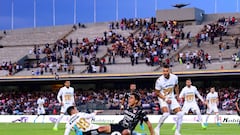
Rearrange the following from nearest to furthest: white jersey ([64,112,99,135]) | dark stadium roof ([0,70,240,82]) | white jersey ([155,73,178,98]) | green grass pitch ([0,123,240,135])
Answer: white jersey ([64,112,99,135])
white jersey ([155,73,178,98])
green grass pitch ([0,123,240,135])
dark stadium roof ([0,70,240,82])

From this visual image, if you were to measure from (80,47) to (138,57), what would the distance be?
31.1ft

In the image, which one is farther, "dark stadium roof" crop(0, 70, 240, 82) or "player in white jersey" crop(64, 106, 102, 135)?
"dark stadium roof" crop(0, 70, 240, 82)

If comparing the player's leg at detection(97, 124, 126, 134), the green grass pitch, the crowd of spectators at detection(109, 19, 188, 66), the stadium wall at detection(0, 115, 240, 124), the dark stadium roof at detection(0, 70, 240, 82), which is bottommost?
the stadium wall at detection(0, 115, 240, 124)

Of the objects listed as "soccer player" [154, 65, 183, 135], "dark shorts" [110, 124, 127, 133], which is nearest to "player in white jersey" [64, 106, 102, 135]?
"dark shorts" [110, 124, 127, 133]

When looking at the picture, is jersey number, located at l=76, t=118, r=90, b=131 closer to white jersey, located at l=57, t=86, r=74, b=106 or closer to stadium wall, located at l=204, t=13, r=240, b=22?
white jersey, located at l=57, t=86, r=74, b=106

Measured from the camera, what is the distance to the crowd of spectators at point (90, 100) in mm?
50375

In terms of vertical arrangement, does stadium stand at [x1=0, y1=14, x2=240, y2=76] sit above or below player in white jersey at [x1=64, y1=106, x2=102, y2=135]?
above

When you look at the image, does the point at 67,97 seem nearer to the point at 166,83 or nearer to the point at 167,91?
the point at 167,91

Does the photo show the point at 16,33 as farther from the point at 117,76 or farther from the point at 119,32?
the point at 117,76

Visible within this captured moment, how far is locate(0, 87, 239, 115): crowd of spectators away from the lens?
50.4 m

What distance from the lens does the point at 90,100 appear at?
56.5 metres

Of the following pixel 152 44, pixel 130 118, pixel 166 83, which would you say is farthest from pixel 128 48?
pixel 130 118

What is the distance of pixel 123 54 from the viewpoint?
6544 cm

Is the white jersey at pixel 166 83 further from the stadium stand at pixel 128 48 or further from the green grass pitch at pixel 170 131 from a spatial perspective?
the stadium stand at pixel 128 48
